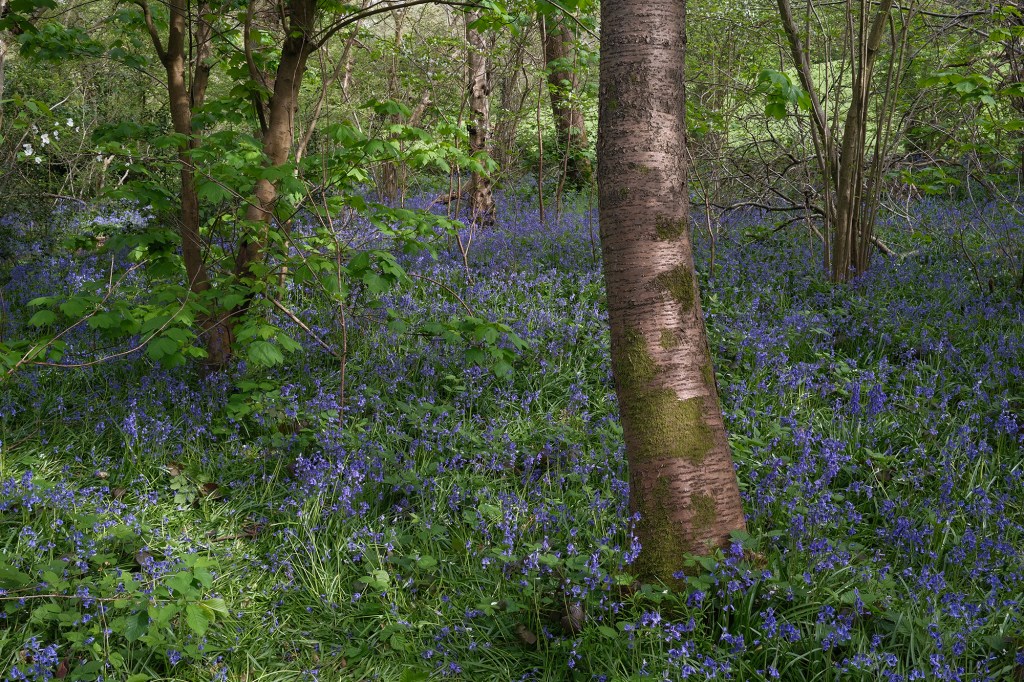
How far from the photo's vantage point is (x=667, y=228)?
109 inches

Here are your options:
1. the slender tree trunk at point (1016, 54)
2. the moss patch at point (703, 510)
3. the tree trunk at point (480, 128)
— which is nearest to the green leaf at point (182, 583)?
the moss patch at point (703, 510)

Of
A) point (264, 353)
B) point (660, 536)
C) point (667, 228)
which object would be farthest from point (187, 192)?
point (660, 536)

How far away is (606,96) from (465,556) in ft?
6.64

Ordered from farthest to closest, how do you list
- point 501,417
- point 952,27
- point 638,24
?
1. point 952,27
2. point 501,417
3. point 638,24

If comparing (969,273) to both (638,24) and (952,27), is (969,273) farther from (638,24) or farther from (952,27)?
(638,24)

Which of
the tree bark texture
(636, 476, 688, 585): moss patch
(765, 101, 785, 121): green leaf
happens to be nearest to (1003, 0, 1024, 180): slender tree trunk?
the tree bark texture

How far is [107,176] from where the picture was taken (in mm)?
9516

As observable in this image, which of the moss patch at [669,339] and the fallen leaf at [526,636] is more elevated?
the moss patch at [669,339]

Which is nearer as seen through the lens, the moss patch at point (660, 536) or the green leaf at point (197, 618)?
the green leaf at point (197, 618)

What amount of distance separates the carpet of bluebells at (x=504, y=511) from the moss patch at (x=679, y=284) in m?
0.91

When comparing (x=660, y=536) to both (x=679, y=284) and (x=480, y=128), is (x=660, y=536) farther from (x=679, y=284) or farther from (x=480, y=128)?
(x=480, y=128)

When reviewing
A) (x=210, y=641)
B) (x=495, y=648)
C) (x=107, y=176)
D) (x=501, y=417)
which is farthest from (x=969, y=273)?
(x=107, y=176)

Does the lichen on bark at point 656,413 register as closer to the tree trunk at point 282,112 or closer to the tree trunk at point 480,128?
the tree trunk at point 282,112

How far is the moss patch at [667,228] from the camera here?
9.00 feet
